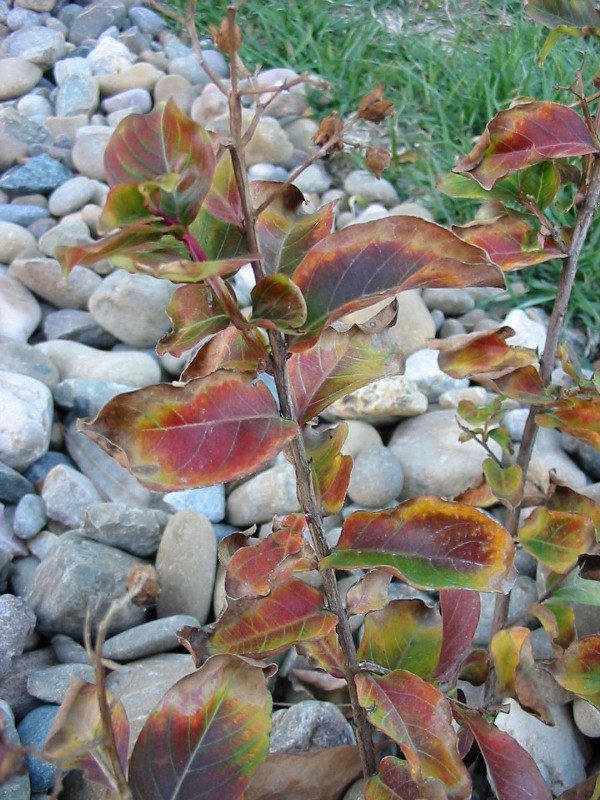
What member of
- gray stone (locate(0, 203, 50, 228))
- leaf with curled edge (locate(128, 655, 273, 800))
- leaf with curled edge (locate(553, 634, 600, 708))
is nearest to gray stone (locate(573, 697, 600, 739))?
leaf with curled edge (locate(553, 634, 600, 708))

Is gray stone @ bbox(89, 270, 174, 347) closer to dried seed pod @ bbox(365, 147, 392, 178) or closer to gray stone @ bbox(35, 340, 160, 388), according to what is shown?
gray stone @ bbox(35, 340, 160, 388)

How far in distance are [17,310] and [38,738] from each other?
134 centimetres

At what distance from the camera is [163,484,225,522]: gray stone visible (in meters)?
Answer: 1.81

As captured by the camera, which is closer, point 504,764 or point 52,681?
point 504,764

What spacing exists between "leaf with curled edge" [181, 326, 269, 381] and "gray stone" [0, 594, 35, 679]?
676mm

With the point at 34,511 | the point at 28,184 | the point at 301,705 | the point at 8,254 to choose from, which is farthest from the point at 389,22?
the point at 301,705

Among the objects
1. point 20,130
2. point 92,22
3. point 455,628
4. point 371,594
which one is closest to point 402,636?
point 455,628

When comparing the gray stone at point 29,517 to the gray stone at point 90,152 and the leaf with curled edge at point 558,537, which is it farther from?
the gray stone at point 90,152

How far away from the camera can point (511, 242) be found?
3.69 ft

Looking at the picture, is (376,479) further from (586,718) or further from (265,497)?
(586,718)

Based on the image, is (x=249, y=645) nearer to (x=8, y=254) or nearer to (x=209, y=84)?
(x=8, y=254)

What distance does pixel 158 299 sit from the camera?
2.23 m

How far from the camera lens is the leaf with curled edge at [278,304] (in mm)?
641

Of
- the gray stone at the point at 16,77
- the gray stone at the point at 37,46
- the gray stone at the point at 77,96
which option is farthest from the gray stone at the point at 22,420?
the gray stone at the point at 37,46
